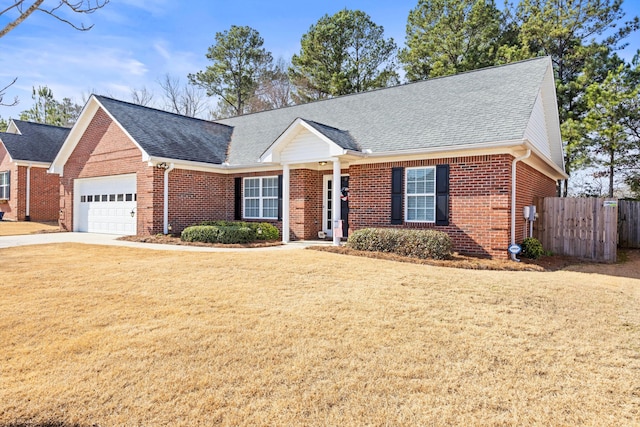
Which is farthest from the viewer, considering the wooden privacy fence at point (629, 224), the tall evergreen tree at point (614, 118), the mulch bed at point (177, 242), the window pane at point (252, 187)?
the tall evergreen tree at point (614, 118)

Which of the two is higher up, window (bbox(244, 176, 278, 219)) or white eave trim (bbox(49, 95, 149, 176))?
white eave trim (bbox(49, 95, 149, 176))

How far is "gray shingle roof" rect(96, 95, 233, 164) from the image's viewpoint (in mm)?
15070

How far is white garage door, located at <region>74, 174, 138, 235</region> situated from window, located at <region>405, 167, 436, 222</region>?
10.3 meters

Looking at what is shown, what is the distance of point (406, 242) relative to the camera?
10.3 m

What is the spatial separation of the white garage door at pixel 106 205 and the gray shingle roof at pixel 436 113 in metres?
4.32

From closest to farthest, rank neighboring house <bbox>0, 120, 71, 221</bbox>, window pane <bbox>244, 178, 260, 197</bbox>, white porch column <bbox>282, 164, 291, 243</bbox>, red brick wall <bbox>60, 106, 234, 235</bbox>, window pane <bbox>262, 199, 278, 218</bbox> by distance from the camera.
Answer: white porch column <bbox>282, 164, 291, 243</bbox> → red brick wall <bbox>60, 106, 234, 235</bbox> → window pane <bbox>262, 199, 278, 218</bbox> → window pane <bbox>244, 178, 260, 197</bbox> → neighboring house <bbox>0, 120, 71, 221</bbox>

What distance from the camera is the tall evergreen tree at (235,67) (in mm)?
34594

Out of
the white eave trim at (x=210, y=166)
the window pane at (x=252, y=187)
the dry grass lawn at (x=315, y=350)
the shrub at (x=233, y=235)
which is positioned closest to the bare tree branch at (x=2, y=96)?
the dry grass lawn at (x=315, y=350)

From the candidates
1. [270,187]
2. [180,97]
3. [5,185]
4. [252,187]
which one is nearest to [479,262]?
[270,187]

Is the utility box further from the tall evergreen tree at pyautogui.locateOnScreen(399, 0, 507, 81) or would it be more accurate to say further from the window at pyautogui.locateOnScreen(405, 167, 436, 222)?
the tall evergreen tree at pyautogui.locateOnScreen(399, 0, 507, 81)

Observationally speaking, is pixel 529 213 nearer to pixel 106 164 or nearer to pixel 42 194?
pixel 106 164

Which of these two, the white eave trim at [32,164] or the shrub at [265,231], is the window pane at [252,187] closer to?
the shrub at [265,231]

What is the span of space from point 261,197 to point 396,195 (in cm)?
586

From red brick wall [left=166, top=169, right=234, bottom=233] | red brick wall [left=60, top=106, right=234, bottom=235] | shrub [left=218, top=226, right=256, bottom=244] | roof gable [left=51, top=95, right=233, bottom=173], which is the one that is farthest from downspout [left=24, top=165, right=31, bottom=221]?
shrub [left=218, top=226, right=256, bottom=244]
